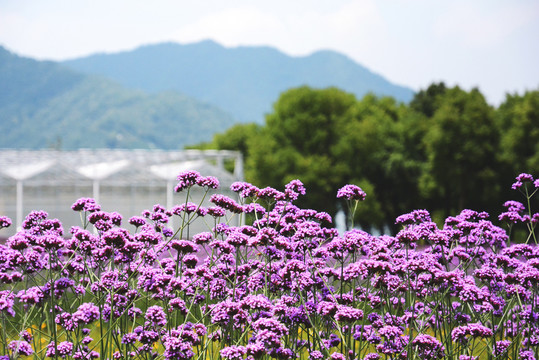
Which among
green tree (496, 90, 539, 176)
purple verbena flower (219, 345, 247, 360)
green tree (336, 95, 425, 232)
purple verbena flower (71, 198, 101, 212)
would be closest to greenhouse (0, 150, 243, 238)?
green tree (336, 95, 425, 232)

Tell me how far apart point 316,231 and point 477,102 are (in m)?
39.2

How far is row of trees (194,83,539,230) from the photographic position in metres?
41.4

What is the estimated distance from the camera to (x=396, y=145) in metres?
47.2

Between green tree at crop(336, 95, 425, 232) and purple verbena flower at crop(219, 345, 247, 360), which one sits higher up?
green tree at crop(336, 95, 425, 232)

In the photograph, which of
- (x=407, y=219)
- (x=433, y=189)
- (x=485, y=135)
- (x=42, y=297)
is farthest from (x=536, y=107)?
(x=42, y=297)

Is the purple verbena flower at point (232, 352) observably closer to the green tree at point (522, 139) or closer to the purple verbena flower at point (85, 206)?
the purple verbena flower at point (85, 206)

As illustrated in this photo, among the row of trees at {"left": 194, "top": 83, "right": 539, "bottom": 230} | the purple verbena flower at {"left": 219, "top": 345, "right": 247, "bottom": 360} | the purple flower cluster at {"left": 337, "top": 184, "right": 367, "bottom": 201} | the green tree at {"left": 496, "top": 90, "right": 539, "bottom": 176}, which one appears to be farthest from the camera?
the row of trees at {"left": 194, "top": 83, "right": 539, "bottom": 230}

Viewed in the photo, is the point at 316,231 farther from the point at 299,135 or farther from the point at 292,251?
the point at 299,135

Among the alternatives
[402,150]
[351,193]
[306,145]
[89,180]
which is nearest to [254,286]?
[351,193]

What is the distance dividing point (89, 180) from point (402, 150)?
22.3m

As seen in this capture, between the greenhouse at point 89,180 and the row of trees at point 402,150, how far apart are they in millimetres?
5151

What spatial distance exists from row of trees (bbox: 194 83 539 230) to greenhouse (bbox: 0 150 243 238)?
5.15 metres

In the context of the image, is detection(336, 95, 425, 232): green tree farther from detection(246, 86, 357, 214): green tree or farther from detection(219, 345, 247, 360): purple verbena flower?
detection(219, 345, 247, 360): purple verbena flower

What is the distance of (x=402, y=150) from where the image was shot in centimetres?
4712
